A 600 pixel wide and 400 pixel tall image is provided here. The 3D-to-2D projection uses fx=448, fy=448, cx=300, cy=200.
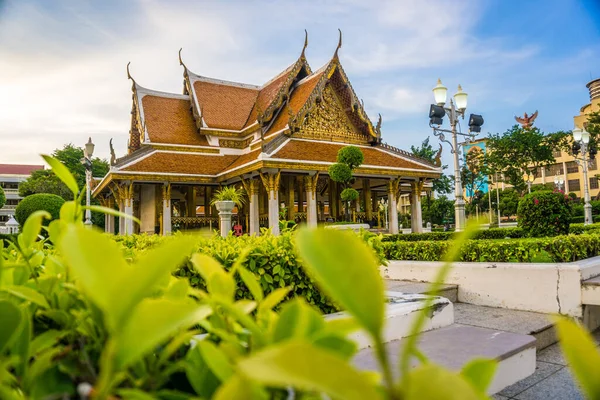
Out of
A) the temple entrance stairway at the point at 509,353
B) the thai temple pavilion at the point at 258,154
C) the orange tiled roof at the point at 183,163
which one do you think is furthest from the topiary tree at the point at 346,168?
the temple entrance stairway at the point at 509,353

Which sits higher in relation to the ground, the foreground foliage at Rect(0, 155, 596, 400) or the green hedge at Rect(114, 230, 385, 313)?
the foreground foliage at Rect(0, 155, 596, 400)

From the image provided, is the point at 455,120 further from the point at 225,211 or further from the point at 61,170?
the point at 61,170

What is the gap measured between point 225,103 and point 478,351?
59.5 feet

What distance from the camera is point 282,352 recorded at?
291mm

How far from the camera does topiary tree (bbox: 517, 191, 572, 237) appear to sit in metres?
6.42

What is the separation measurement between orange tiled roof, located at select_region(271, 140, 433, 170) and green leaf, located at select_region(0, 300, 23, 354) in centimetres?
1276

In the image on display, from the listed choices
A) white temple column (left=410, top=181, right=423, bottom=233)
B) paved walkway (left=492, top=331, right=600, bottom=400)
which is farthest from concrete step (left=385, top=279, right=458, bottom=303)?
white temple column (left=410, top=181, right=423, bottom=233)

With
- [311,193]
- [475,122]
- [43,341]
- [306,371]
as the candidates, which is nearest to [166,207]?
[311,193]

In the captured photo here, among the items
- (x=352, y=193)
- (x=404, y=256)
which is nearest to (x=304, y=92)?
(x=352, y=193)

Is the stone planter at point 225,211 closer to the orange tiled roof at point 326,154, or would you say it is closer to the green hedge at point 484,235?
the green hedge at point 484,235

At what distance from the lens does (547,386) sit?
8.06ft

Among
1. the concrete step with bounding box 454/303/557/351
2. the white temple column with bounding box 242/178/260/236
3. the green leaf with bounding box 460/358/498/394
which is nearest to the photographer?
the green leaf with bounding box 460/358/498/394

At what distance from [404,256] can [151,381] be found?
5646 mm

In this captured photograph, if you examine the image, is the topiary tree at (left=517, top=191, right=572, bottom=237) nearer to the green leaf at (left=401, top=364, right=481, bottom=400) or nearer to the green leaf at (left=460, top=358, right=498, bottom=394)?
the green leaf at (left=460, top=358, right=498, bottom=394)
